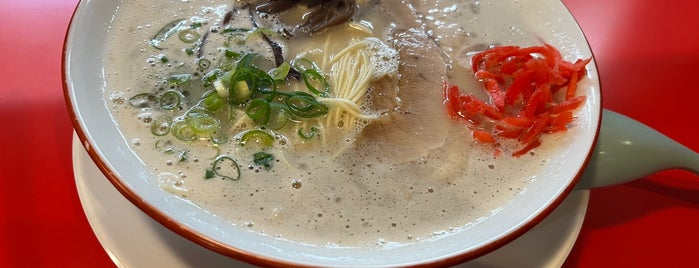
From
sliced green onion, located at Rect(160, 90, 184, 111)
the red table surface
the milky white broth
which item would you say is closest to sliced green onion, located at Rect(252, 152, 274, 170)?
the milky white broth

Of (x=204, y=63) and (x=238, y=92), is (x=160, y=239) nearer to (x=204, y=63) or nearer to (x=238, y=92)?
(x=238, y=92)

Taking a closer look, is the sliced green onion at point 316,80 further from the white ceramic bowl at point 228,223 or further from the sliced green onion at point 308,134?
the white ceramic bowl at point 228,223

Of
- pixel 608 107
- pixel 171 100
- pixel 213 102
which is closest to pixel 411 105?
pixel 213 102

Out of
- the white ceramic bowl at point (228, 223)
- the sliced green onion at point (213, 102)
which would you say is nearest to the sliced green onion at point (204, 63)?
the sliced green onion at point (213, 102)

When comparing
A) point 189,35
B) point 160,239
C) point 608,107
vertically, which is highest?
point 189,35

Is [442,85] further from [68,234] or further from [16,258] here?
[16,258]

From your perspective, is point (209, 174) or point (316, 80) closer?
point (209, 174)
